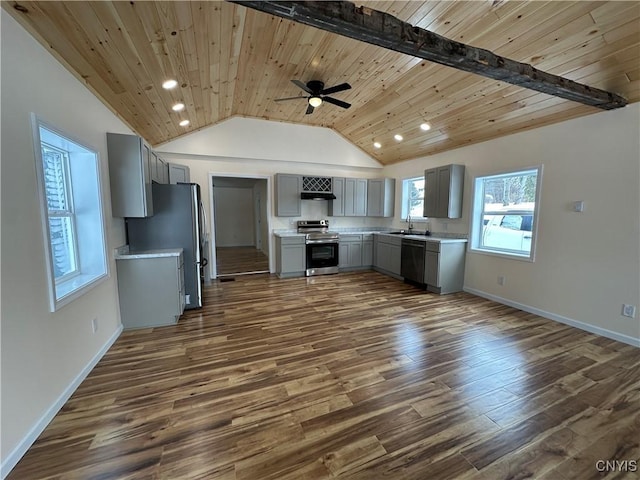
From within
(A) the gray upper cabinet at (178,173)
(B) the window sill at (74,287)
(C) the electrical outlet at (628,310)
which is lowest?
(C) the electrical outlet at (628,310)

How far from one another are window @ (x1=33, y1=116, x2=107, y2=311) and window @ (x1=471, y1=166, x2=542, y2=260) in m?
5.16

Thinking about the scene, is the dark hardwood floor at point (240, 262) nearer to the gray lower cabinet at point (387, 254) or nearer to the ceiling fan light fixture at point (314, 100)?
the gray lower cabinet at point (387, 254)

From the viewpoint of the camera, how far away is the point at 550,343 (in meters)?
2.89

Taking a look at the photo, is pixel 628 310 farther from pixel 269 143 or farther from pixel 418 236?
pixel 269 143

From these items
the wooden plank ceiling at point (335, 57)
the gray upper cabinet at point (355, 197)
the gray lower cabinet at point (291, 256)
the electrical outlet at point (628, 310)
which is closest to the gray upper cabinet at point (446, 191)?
the wooden plank ceiling at point (335, 57)

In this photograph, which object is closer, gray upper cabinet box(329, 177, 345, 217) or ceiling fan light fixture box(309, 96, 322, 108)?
ceiling fan light fixture box(309, 96, 322, 108)

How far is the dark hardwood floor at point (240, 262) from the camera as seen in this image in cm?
614

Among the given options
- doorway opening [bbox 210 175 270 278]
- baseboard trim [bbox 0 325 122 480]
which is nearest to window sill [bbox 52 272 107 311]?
baseboard trim [bbox 0 325 122 480]

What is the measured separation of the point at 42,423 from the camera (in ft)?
5.58

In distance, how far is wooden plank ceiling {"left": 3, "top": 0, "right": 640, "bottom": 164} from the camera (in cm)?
203

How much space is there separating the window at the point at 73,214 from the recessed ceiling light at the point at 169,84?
1.10 metres

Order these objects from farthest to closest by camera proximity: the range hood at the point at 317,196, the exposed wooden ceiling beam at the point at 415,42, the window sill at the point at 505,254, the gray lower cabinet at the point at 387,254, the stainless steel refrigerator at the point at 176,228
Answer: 1. the range hood at the point at 317,196
2. the gray lower cabinet at the point at 387,254
3. the window sill at the point at 505,254
4. the stainless steel refrigerator at the point at 176,228
5. the exposed wooden ceiling beam at the point at 415,42

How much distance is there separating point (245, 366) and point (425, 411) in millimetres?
1532

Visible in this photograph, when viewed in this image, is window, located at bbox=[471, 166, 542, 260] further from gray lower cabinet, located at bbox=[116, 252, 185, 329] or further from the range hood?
gray lower cabinet, located at bbox=[116, 252, 185, 329]
